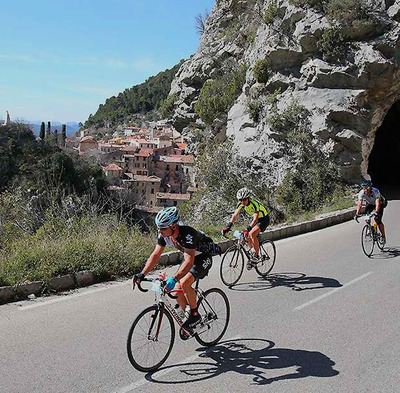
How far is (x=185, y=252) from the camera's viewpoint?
15.7 ft

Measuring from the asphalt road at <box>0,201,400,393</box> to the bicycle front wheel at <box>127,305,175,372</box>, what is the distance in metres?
0.12

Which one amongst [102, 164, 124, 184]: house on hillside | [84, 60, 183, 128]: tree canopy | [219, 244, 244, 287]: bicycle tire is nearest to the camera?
[219, 244, 244, 287]: bicycle tire

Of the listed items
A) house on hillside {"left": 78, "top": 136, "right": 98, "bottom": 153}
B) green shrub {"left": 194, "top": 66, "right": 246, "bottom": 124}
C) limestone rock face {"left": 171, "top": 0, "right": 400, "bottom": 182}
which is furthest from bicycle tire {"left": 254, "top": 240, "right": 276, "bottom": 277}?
house on hillside {"left": 78, "top": 136, "right": 98, "bottom": 153}

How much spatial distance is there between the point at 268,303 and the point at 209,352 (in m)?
2.07

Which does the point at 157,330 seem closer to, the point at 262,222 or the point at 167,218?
the point at 167,218

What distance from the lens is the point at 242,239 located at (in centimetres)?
797

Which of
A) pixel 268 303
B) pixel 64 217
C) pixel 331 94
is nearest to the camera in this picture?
pixel 268 303

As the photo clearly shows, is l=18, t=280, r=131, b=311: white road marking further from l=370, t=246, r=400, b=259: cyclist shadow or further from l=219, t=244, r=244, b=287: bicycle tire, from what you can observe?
l=370, t=246, r=400, b=259: cyclist shadow

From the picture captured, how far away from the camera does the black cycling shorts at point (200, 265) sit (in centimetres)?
484

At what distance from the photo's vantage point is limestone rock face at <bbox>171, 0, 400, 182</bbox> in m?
21.6

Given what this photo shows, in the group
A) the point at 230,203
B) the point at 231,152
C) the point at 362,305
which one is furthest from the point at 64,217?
the point at 231,152

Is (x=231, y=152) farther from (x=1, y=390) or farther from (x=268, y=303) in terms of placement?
(x=1, y=390)

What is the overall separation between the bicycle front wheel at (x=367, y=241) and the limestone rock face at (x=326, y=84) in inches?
451

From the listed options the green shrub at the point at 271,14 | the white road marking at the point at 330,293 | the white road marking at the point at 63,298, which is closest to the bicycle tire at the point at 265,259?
the white road marking at the point at 330,293
